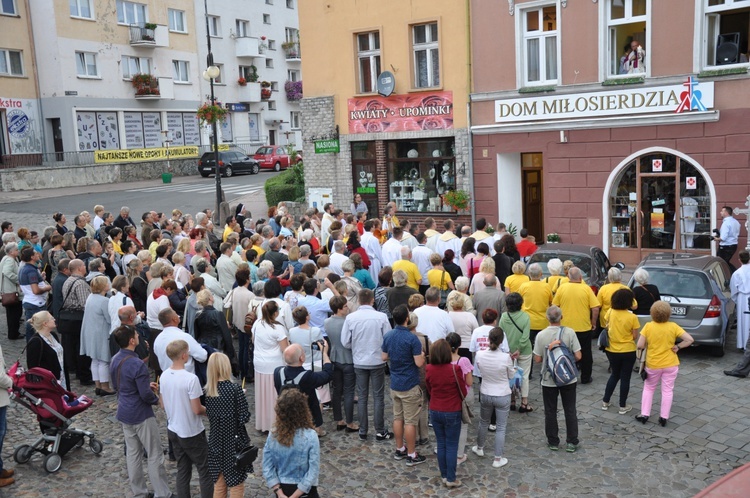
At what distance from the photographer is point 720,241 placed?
14.9 metres

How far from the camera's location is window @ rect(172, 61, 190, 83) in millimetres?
45906

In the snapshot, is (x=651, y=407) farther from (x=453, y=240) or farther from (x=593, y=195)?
(x=593, y=195)

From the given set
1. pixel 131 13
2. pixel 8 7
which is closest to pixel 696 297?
pixel 8 7

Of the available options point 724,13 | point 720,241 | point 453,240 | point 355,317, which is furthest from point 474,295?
point 724,13

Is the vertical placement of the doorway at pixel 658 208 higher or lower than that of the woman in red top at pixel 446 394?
higher

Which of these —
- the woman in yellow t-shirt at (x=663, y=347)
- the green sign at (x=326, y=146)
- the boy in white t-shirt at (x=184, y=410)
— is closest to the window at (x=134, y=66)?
the green sign at (x=326, y=146)

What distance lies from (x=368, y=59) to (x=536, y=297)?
13.4m

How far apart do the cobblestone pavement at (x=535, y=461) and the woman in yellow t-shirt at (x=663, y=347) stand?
0.50m

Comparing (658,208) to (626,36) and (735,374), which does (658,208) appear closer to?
(626,36)

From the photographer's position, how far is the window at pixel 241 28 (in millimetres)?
50594

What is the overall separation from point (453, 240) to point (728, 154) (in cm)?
712

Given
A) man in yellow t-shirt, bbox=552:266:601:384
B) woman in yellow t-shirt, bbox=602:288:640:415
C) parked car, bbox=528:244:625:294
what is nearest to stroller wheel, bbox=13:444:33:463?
man in yellow t-shirt, bbox=552:266:601:384

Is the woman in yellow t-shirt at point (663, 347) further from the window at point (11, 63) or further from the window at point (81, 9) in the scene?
the window at point (81, 9)

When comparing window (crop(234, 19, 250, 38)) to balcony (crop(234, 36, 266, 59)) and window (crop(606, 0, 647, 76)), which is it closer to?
balcony (crop(234, 36, 266, 59))
